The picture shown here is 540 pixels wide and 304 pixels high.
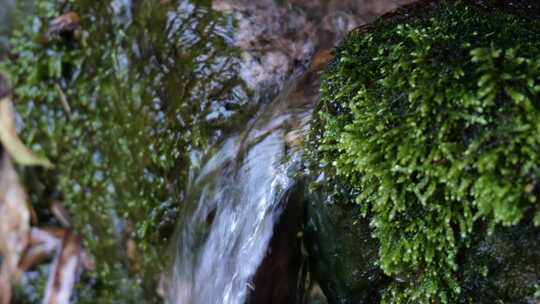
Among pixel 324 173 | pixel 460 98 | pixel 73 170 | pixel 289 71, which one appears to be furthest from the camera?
pixel 73 170

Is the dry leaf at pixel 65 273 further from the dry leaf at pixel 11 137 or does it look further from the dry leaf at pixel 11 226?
the dry leaf at pixel 11 137

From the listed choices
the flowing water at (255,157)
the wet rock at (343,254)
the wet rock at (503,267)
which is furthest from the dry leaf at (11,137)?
the wet rock at (503,267)

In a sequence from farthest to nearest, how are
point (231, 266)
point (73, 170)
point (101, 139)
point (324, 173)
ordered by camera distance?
A: point (73, 170) < point (101, 139) < point (231, 266) < point (324, 173)

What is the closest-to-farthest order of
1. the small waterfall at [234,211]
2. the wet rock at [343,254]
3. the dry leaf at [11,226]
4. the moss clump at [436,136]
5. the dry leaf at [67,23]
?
1. the moss clump at [436,136]
2. the wet rock at [343,254]
3. the small waterfall at [234,211]
4. the dry leaf at [67,23]
5. the dry leaf at [11,226]

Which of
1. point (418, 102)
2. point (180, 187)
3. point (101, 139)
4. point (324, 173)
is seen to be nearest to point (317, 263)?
point (324, 173)

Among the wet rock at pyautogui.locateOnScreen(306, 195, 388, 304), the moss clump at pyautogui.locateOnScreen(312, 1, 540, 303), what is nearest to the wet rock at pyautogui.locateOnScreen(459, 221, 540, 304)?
the moss clump at pyautogui.locateOnScreen(312, 1, 540, 303)

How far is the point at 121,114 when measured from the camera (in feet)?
9.20

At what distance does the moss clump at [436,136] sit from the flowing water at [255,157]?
31cm

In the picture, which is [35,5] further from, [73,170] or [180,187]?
[180,187]

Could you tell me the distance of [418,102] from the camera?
1439 millimetres

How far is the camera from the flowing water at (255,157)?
190cm

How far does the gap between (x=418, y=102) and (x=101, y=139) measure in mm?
1991

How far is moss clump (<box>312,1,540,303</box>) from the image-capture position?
1.30m

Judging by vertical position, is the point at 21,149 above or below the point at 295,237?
above
